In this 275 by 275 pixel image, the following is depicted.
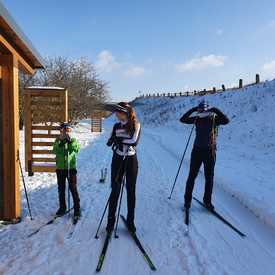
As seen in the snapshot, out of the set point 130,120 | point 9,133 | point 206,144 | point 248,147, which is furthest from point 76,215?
point 248,147

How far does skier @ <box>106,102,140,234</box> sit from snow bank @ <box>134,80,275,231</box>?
2546 millimetres

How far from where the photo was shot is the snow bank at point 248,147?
7315mm

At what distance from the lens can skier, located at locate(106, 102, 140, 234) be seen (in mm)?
5059

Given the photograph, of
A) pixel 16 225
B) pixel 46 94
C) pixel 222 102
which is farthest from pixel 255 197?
pixel 222 102

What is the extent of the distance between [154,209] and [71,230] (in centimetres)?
178

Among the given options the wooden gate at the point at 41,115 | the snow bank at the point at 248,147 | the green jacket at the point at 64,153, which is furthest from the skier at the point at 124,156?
the wooden gate at the point at 41,115

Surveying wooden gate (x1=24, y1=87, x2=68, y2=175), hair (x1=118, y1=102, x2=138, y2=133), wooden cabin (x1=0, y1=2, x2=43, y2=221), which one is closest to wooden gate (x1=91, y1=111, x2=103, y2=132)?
wooden gate (x1=24, y1=87, x2=68, y2=175)

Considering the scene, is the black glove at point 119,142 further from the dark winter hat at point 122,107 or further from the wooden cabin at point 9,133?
the wooden cabin at point 9,133

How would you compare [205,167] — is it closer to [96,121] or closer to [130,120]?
[130,120]

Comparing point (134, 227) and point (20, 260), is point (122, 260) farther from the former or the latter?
point (20, 260)

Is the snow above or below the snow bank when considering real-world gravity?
below

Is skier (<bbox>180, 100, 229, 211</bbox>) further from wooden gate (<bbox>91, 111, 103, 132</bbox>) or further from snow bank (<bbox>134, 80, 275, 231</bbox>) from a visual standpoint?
wooden gate (<bbox>91, 111, 103, 132</bbox>)

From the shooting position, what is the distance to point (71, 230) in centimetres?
531

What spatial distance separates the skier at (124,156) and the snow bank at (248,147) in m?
2.55
